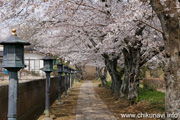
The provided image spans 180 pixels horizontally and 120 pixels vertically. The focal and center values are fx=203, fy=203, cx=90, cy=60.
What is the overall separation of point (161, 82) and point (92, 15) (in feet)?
42.8

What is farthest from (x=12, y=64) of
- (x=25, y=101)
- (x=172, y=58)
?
(x=172, y=58)

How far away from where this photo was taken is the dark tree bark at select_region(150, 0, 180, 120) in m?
5.75

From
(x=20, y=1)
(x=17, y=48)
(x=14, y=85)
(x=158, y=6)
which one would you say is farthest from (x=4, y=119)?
(x=158, y=6)

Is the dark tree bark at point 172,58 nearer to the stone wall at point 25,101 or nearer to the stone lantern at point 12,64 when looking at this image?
the stone lantern at point 12,64

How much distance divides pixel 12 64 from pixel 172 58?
169 inches

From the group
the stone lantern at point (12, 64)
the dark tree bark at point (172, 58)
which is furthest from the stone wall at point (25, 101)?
the dark tree bark at point (172, 58)

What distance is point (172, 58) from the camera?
19.1ft

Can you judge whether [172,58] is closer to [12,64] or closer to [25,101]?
[12,64]

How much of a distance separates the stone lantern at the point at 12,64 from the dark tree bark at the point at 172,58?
394cm

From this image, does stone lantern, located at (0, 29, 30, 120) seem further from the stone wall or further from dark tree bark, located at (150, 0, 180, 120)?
dark tree bark, located at (150, 0, 180, 120)

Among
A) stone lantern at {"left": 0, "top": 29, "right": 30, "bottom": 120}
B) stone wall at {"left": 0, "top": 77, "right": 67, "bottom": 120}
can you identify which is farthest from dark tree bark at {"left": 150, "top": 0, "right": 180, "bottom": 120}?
stone wall at {"left": 0, "top": 77, "right": 67, "bottom": 120}

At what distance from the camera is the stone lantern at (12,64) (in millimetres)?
4473

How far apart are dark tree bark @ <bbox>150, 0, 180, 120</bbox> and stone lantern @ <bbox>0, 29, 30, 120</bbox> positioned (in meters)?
3.94

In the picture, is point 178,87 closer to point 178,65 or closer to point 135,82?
point 178,65
